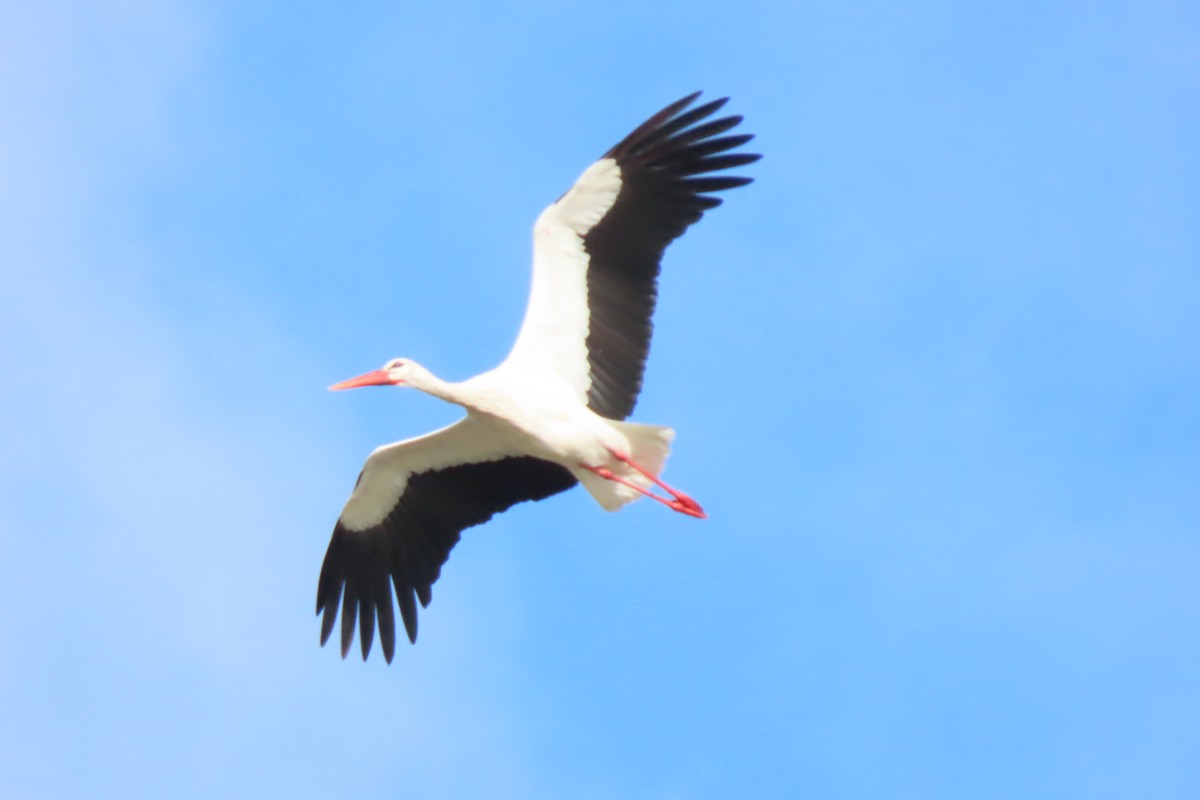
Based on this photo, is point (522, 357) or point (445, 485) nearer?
point (522, 357)

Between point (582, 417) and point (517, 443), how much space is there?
636 mm

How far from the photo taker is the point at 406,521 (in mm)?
14867

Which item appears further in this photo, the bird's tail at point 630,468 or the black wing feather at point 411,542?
the black wing feather at point 411,542

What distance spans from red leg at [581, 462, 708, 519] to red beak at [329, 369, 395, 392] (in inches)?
66.0

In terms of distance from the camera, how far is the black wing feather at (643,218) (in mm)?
13586

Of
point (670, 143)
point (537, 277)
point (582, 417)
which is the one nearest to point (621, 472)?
point (582, 417)

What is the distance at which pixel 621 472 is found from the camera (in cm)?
1370

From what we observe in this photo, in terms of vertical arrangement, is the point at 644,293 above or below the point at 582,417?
above

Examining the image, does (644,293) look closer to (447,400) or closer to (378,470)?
(447,400)

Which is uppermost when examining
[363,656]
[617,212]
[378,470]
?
[617,212]

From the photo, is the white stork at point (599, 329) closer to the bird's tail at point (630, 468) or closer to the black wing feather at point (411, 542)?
the bird's tail at point (630, 468)

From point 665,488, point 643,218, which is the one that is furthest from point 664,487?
point 643,218

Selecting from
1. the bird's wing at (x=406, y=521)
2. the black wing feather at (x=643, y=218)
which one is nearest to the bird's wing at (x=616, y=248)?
the black wing feather at (x=643, y=218)

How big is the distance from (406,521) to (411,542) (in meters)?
0.16
